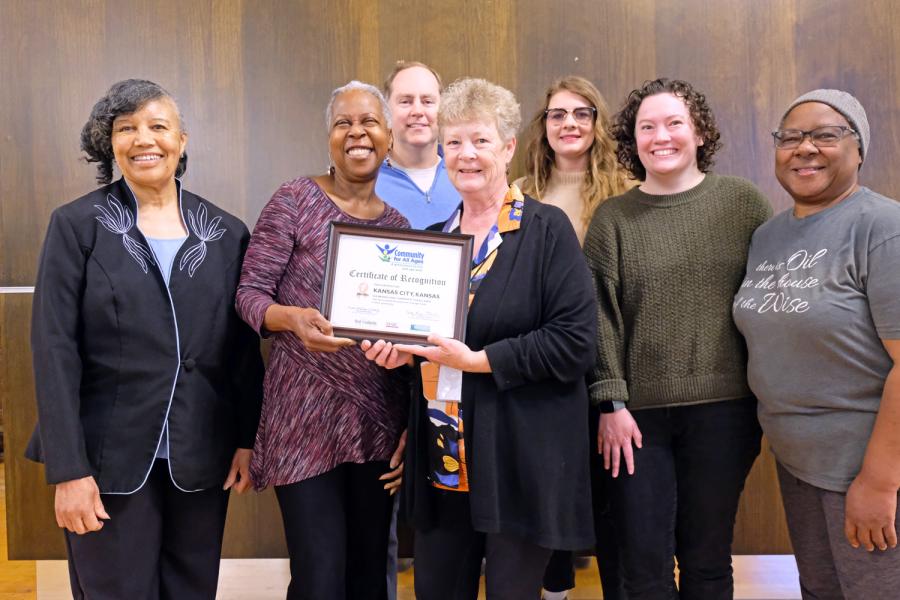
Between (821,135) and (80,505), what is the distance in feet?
6.90

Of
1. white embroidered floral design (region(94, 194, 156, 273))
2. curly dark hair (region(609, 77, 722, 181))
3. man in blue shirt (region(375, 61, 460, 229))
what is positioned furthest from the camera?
man in blue shirt (region(375, 61, 460, 229))

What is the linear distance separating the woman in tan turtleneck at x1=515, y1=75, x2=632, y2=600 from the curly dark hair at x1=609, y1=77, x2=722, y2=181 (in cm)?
26

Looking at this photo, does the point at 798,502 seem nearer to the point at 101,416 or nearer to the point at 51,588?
the point at 101,416

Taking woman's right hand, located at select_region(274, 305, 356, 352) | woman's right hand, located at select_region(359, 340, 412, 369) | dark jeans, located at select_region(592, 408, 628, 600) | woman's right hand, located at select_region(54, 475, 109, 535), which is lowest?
dark jeans, located at select_region(592, 408, 628, 600)

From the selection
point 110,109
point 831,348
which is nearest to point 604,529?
point 831,348

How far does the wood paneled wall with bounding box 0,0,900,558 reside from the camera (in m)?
2.98

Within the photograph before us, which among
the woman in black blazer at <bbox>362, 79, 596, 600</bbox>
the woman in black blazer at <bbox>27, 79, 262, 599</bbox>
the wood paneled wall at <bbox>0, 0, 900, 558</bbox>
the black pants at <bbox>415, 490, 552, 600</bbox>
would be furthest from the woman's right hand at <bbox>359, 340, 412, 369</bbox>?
the wood paneled wall at <bbox>0, 0, 900, 558</bbox>

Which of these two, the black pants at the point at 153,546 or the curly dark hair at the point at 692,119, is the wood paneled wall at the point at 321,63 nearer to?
the curly dark hair at the point at 692,119

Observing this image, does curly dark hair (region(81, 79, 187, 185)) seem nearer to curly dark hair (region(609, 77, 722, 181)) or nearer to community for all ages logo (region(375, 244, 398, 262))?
community for all ages logo (region(375, 244, 398, 262))

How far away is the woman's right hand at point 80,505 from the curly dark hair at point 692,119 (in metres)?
1.77

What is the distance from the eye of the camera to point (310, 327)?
1.75 m

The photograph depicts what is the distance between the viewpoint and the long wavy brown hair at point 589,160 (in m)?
2.51

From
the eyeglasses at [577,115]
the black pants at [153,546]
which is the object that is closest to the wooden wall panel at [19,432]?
the black pants at [153,546]

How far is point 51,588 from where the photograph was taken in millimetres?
3158
